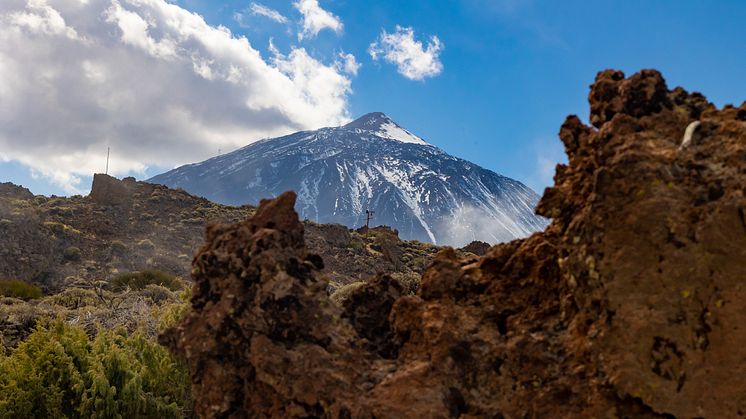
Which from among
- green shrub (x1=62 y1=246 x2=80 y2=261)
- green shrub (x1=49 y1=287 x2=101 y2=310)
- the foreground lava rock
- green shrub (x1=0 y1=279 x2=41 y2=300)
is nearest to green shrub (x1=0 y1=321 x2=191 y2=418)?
the foreground lava rock

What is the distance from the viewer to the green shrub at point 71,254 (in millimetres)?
30516

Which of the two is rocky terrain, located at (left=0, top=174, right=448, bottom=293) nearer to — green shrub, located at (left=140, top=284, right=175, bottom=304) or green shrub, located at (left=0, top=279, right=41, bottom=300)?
green shrub, located at (left=0, top=279, right=41, bottom=300)

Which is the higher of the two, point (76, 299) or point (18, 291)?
point (18, 291)

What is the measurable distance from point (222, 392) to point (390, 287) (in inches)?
56.7

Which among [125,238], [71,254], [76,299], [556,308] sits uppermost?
[125,238]

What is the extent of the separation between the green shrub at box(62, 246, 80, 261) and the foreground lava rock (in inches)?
1206

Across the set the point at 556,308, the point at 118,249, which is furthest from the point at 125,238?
the point at 556,308

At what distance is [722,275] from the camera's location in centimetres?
278

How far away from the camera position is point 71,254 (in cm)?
3067

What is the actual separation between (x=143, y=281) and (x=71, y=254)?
29.5ft

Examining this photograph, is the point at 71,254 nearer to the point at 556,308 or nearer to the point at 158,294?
the point at 158,294

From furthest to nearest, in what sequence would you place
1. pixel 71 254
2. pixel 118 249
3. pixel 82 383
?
pixel 118 249 → pixel 71 254 → pixel 82 383

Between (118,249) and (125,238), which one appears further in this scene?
(125,238)

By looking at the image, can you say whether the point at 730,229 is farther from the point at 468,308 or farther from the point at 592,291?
the point at 468,308
